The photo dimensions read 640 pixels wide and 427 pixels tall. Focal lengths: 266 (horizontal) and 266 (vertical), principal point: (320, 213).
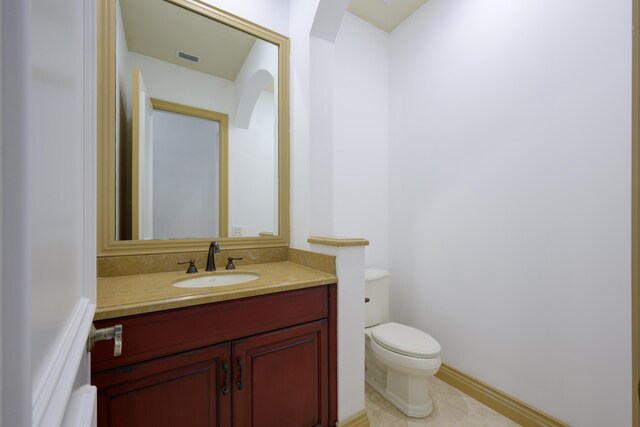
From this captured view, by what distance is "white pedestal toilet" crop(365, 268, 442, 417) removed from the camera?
4.91ft

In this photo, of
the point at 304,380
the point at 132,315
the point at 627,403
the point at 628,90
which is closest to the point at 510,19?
the point at 628,90

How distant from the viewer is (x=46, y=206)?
13.1 inches

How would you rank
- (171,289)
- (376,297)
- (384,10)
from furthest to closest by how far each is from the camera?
(384,10) → (376,297) → (171,289)

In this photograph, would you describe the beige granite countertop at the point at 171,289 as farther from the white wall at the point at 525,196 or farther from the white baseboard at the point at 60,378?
the white wall at the point at 525,196

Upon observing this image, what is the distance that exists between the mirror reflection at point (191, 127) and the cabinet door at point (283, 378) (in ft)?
2.34

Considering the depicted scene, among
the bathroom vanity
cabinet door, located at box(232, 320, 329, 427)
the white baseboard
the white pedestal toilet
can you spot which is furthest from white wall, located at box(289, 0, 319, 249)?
the white baseboard

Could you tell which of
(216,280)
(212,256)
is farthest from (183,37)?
(216,280)

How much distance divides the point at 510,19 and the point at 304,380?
2.31m

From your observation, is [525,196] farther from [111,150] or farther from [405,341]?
[111,150]

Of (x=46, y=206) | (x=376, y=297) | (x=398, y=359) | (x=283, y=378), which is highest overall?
(x=46, y=206)

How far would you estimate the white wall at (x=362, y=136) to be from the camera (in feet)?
6.97

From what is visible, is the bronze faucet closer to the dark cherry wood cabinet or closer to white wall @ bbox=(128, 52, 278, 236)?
white wall @ bbox=(128, 52, 278, 236)

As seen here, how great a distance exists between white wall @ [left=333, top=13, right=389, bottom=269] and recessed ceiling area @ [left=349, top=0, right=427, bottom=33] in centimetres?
6

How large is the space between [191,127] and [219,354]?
1.21 m
